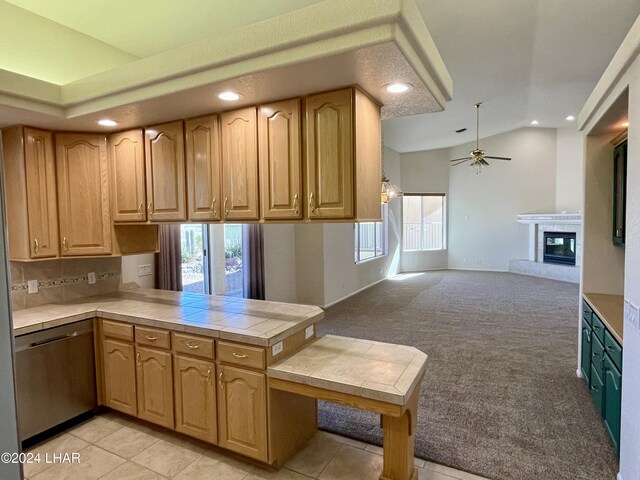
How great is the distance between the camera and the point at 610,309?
112 inches

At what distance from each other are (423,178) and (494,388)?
27.4 feet

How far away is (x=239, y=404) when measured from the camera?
2250mm

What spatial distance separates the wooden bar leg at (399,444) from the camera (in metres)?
2.01

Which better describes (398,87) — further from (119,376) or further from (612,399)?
(119,376)

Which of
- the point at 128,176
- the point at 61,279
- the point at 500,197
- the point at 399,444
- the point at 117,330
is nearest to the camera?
the point at 399,444

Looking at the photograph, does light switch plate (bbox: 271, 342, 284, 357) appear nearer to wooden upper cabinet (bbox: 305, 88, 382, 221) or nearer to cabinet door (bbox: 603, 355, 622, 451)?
wooden upper cabinet (bbox: 305, 88, 382, 221)

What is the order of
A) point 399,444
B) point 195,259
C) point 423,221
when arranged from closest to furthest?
point 399,444, point 195,259, point 423,221

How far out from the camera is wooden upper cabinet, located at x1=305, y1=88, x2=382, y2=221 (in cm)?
212

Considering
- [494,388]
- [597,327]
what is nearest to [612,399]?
[597,327]

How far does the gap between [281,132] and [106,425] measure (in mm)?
2630

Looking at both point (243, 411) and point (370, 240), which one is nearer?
point (243, 411)

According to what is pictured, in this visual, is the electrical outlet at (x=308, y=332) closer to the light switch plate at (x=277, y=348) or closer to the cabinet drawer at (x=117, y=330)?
the light switch plate at (x=277, y=348)

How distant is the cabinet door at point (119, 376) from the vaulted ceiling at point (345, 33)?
176 centimetres

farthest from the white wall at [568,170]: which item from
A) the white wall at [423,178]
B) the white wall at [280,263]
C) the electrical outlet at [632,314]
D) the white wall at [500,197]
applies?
the electrical outlet at [632,314]
